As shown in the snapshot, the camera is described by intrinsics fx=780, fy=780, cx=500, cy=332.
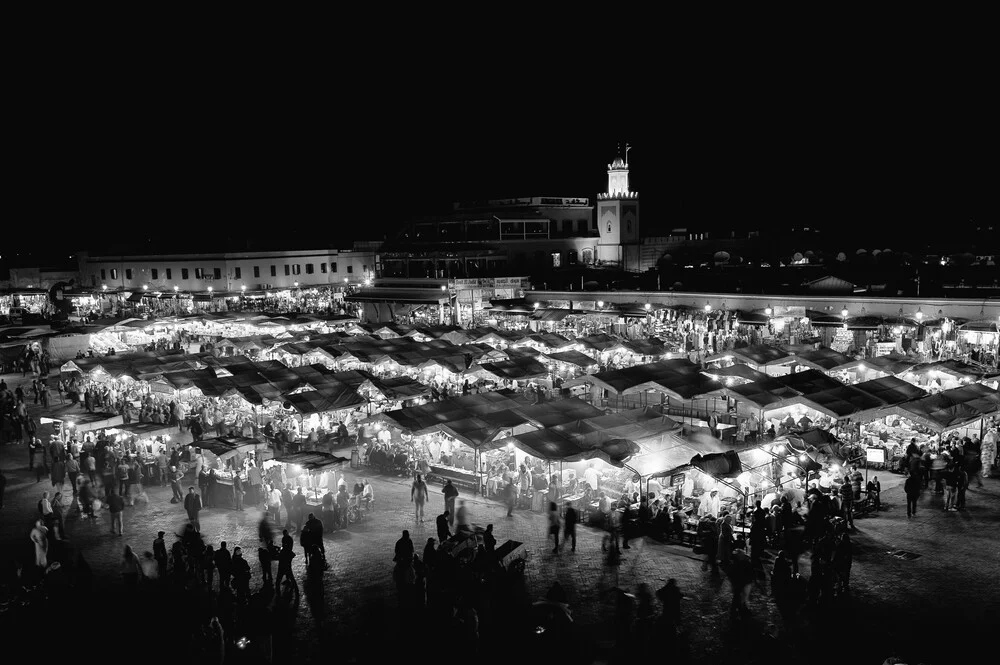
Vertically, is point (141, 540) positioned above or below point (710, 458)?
below

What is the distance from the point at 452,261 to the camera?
46.7 meters

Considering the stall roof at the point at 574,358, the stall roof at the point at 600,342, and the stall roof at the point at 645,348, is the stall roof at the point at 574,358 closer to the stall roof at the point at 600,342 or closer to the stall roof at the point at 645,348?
the stall roof at the point at 600,342

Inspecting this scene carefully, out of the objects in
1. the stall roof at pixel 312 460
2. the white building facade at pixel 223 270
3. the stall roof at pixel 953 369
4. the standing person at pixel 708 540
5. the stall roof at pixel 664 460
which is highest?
the white building facade at pixel 223 270

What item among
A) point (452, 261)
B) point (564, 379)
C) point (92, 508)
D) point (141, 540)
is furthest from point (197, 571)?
point (452, 261)

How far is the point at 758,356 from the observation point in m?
20.7

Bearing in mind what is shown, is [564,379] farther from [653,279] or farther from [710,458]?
[653,279]

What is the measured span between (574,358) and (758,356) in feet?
16.0

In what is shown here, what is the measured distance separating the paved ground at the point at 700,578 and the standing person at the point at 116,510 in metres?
0.15

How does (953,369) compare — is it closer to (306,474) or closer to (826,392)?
(826,392)

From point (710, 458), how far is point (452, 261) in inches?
1422

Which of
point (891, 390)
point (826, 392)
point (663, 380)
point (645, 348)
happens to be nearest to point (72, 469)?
point (663, 380)

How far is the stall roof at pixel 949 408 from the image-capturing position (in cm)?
1404

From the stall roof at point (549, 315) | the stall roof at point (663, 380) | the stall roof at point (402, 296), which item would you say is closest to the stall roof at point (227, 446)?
the stall roof at point (663, 380)

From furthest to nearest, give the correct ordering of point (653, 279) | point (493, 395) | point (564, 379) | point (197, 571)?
1. point (653, 279)
2. point (564, 379)
3. point (493, 395)
4. point (197, 571)
